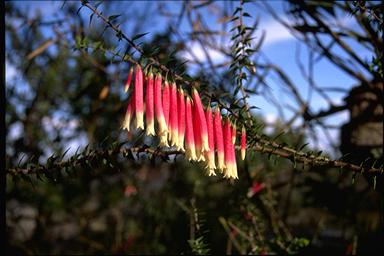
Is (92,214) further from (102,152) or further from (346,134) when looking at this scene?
(102,152)

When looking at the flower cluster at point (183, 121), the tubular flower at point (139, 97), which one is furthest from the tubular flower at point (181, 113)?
the tubular flower at point (139, 97)

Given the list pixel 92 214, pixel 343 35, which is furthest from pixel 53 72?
pixel 343 35

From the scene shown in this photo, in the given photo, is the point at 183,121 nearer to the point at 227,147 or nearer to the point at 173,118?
the point at 173,118

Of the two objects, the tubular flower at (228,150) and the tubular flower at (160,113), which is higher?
the tubular flower at (160,113)

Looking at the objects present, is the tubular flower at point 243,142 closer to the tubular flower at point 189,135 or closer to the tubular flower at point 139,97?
the tubular flower at point 189,135

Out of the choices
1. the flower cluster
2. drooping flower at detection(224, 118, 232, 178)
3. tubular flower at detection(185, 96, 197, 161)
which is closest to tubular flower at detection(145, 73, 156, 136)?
the flower cluster
